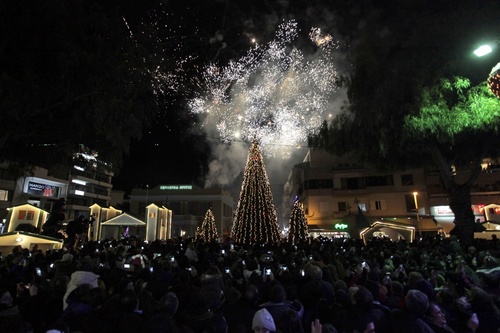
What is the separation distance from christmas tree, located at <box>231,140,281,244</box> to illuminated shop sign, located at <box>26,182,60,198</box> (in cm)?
3090

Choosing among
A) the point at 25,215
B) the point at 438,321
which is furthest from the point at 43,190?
the point at 438,321

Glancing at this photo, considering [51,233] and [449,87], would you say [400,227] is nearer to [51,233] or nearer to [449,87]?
[449,87]

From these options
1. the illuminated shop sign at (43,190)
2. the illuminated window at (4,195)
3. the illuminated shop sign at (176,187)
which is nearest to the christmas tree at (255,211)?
the illuminated window at (4,195)

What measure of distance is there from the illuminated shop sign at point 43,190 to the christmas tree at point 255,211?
30.9m

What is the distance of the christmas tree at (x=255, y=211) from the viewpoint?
2036 cm

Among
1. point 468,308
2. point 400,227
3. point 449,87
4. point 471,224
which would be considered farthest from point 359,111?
point 468,308

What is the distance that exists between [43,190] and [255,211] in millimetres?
33036

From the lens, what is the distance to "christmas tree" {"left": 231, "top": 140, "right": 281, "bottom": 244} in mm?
20359

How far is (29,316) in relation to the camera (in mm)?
4176

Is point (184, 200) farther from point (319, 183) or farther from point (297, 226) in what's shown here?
point (297, 226)

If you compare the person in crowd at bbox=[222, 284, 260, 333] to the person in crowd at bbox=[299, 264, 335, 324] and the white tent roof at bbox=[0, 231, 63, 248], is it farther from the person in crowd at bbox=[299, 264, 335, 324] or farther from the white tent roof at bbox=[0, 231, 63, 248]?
the white tent roof at bbox=[0, 231, 63, 248]

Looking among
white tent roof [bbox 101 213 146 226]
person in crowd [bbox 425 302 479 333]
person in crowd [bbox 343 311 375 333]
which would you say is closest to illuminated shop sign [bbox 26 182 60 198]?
white tent roof [bbox 101 213 146 226]

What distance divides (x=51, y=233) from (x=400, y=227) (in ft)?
71.8

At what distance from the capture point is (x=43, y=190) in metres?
39.8
